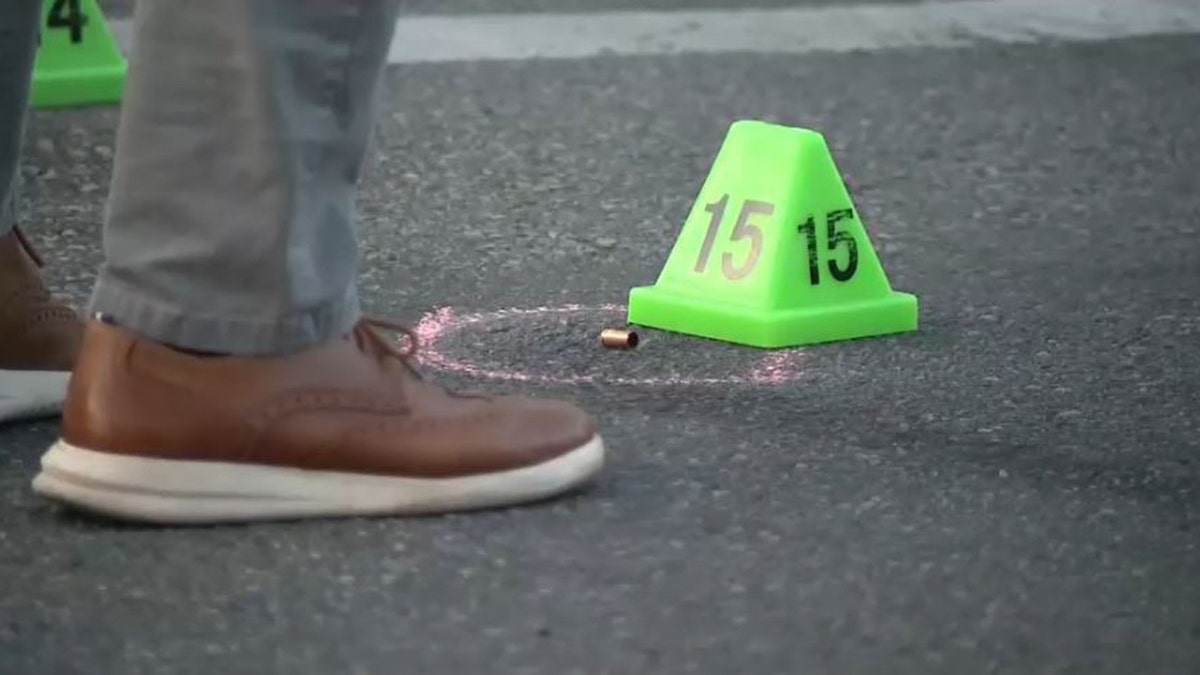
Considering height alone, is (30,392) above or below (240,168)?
below

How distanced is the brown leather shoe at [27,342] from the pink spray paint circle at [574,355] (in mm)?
424

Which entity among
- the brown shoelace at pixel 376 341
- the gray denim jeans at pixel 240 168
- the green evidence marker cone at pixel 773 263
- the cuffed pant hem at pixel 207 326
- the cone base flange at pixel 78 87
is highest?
the gray denim jeans at pixel 240 168

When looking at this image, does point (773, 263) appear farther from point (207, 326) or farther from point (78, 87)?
point (78, 87)

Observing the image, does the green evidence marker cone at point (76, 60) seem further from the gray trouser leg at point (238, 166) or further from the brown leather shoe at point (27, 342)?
the gray trouser leg at point (238, 166)

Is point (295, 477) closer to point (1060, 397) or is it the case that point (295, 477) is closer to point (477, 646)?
point (477, 646)

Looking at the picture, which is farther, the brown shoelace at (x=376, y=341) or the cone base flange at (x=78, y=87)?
the cone base flange at (x=78, y=87)

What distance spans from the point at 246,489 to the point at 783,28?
142 inches

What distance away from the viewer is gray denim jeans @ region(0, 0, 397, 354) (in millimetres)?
1866

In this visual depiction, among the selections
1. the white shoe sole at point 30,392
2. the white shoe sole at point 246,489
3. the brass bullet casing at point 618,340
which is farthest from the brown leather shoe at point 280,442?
the brass bullet casing at point 618,340

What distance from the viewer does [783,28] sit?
5.41 m

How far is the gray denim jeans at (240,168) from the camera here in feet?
6.12

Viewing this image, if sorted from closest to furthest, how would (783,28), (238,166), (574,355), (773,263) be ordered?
(238,166) → (574,355) → (773,263) → (783,28)

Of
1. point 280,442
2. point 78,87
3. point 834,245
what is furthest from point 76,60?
point 280,442

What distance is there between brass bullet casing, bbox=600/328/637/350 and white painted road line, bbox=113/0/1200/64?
92.1 inches
